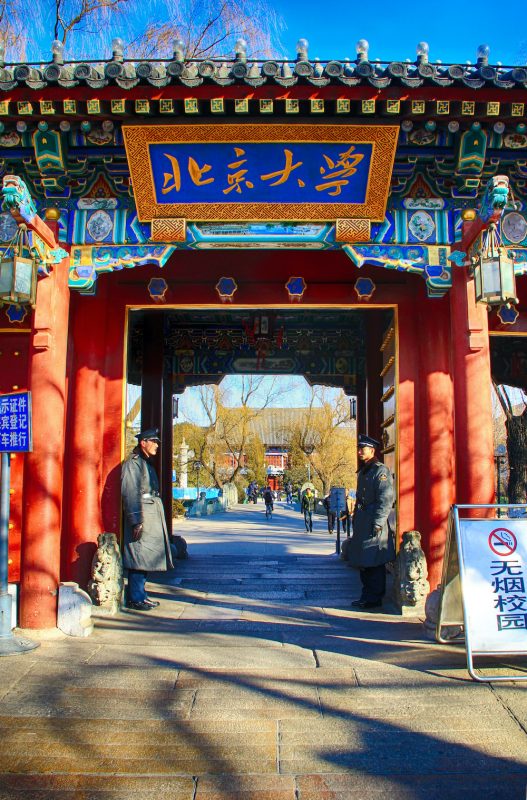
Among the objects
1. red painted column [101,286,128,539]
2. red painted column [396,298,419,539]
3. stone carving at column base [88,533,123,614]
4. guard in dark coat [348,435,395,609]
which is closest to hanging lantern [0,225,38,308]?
red painted column [101,286,128,539]

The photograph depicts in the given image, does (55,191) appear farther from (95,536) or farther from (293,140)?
(95,536)

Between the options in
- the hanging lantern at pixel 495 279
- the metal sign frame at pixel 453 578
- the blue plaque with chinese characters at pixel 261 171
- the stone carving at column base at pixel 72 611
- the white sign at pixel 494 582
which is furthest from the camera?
the blue plaque with chinese characters at pixel 261 171

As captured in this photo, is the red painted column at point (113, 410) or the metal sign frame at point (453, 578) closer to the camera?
the metal sign frame at point (453, 578)

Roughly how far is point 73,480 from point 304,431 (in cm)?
3220

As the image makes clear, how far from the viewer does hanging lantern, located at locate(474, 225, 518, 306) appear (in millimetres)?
5109

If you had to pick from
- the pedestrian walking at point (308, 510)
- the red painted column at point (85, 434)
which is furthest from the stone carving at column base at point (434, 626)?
the pedestrian walking at point (308, 510)

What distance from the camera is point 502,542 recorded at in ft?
14.6

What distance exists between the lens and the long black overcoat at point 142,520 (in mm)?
6164

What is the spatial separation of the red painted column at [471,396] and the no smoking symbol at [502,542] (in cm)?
108

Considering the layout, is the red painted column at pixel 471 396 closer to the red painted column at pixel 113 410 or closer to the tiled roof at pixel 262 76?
the tiled roof at pixel 262 76

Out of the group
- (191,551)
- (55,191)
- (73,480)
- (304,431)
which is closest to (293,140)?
(55,191)

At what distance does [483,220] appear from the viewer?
534cm

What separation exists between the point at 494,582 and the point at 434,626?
43.1 inches

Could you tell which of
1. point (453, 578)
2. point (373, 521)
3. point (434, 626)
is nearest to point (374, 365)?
point (373, 521)
